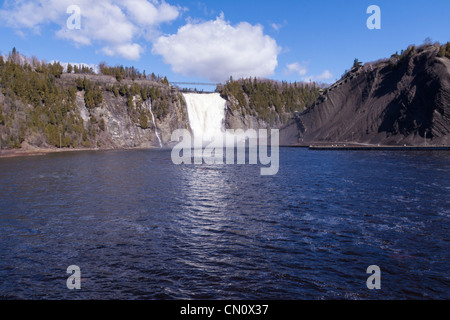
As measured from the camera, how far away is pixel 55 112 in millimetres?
137625

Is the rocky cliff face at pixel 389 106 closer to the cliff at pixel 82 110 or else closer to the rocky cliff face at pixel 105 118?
the rocky cliff face at pixel 105 118

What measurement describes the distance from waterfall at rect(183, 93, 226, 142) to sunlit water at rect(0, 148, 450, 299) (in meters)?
149

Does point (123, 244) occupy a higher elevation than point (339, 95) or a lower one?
lower

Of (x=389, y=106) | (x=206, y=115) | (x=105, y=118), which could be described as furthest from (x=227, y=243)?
(x=206, y=115)

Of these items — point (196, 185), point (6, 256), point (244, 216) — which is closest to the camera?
point (6, 256)

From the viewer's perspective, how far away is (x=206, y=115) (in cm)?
18812

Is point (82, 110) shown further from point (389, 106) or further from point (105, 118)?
point (389, 106)

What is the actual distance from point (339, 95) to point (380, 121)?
32.9 m

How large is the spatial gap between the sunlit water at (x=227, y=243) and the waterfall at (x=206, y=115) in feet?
489

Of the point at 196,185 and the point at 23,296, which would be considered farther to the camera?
the point at 196,185

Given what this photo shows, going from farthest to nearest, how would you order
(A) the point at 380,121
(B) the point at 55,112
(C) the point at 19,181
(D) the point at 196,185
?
1. (B) the point at 55,112
2. (A) the point at 380,121
3. (C) the point at 19,181
4. (D) the point at 196,185
